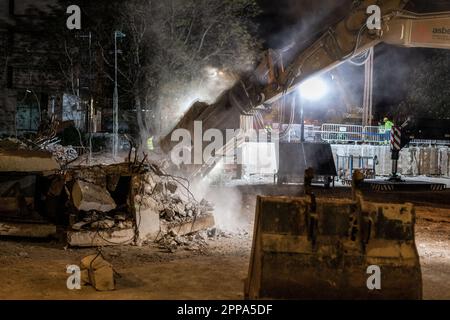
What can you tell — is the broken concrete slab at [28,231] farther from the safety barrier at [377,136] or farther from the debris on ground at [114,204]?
the safety barrier at [377,136]

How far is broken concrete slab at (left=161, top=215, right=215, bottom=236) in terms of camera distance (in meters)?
9.62

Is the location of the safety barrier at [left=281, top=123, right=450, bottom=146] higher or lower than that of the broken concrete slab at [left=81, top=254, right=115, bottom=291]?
higher

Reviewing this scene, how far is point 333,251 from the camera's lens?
17.5 feet

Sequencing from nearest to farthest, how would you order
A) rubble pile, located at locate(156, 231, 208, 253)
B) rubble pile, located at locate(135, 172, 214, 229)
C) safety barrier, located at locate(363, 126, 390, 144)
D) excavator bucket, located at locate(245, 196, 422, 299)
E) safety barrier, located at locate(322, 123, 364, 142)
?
excavator bucket, located at locate(245, 196, 422, 299) < rubble pile, located at locate(156, 231, 208, 253) < rubble pile, located at locate(135, 172, 214, 229) < safety barrier, located at locate(322, 123, 364, 142) < safety barrier, located at locate(363, 126, 390, 144)

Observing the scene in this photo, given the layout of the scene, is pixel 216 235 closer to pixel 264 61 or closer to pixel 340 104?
pixel 264 61

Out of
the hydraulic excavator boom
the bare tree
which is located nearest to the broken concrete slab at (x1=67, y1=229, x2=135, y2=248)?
the hydraulic excavator boom

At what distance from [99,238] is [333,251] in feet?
16.3

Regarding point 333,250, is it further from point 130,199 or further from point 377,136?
point 377,136

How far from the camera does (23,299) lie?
5.75 m

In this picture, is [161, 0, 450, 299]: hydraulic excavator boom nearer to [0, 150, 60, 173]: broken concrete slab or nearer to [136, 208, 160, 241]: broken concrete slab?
[136, 208, 160, 241]: broken concrete slab

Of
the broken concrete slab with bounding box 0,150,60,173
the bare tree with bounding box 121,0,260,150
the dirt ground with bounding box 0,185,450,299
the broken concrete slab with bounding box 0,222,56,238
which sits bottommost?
the dirt ground with bounding box 0,185,450,299

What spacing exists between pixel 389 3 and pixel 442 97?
29390 mm

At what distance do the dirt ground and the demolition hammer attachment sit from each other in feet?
3.09

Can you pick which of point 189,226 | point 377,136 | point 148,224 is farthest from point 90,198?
point 377,136
